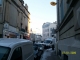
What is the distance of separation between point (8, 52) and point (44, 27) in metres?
128

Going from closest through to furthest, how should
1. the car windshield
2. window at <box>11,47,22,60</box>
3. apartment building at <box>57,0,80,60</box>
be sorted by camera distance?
the car windshield → window at <box>11,47,22,60</box> → apartment building at <box>57,0,80,60</box>

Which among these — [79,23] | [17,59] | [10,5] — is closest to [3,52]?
[17,59]

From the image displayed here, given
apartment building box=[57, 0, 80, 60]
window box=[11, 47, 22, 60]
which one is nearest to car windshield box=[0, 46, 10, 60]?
window box=[11, 47, 22, 60]

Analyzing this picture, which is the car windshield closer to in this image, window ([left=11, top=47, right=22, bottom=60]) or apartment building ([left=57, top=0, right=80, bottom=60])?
window ([left=11, top=47, right=22, bottom=60])

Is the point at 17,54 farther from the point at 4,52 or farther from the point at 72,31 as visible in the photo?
the point at 72,31

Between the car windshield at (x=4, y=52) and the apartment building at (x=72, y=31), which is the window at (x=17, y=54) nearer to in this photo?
the car windshield at (x=4, y=52)

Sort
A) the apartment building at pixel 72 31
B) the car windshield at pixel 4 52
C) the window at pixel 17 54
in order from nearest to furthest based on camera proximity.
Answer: the car windshield at pixel 4 52 < the window at pixel 17 54 < the apartment building at pixel 72 31

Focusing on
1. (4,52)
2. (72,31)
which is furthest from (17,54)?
(72,31)

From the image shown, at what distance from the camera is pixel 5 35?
82.1 feet

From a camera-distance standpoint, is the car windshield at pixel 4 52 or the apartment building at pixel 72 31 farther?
the apartment building at pixel 72 31

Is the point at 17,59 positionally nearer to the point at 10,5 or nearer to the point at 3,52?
the point at 3,52

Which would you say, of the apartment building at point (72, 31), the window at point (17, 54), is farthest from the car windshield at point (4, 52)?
the apartment building at point (72, 31)

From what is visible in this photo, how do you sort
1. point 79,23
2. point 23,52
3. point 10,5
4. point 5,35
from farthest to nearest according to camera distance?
point 10,5 < point 5,35 < point 79,23 < point 23,52

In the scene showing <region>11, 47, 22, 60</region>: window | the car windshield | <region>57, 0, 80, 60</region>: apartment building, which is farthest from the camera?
<region>57, 0, 80, 60</region>: apartment building
